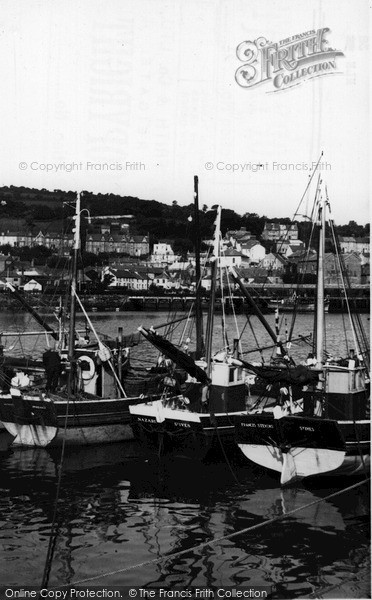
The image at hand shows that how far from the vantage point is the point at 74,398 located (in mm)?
23453

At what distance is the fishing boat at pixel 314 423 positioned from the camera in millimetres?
18812

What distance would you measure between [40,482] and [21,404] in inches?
145

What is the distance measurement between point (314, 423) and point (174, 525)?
14.7 feet

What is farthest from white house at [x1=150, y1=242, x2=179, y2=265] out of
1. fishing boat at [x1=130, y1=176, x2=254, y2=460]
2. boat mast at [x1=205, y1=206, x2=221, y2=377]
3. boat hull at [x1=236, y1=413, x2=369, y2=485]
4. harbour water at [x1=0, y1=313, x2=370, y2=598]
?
boat hull at [x1=236, y1=413, x2=369, y2=485]

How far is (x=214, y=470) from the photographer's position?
21.0m

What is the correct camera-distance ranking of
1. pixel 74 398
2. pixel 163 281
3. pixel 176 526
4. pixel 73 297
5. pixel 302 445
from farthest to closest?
pixel 163 281 → pixel 73 297 → pixel 74 398 → pixel 302 445 → pixel 176 526

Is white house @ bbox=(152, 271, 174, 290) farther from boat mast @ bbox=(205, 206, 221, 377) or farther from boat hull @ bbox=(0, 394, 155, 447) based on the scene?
boat mast @ bbox=(205, 206, 221, 377)

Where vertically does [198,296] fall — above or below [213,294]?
below

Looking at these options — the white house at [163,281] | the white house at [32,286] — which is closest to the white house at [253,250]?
the white house at [163,281]

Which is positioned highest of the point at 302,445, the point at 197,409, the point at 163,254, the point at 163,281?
A: the point at 163,254

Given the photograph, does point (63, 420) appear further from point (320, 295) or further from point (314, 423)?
point (320, 295)

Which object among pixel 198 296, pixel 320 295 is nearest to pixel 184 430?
pixel 198 296

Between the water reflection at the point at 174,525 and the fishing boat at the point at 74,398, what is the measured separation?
1.15 meters

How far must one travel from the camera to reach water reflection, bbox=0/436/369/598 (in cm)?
1367
